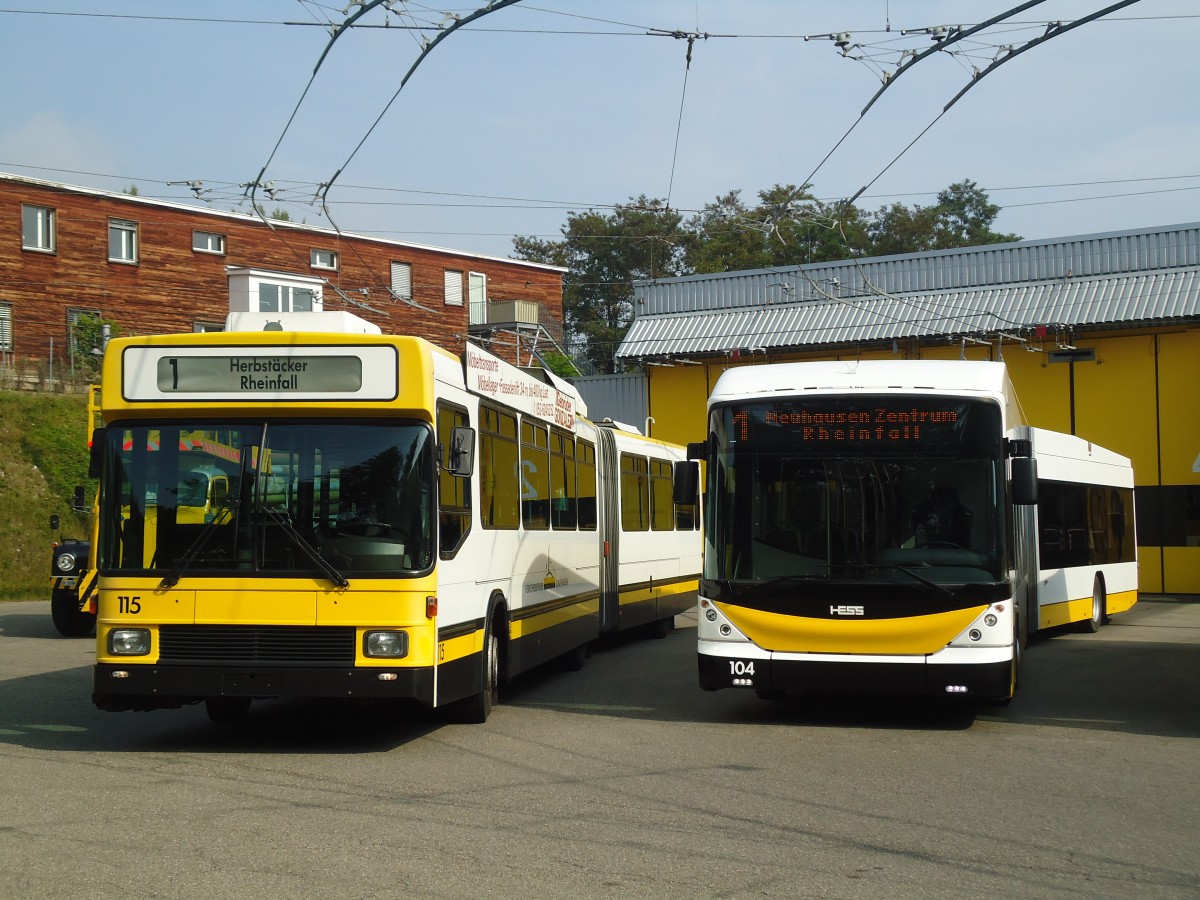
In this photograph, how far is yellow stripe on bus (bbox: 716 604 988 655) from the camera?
1077cm

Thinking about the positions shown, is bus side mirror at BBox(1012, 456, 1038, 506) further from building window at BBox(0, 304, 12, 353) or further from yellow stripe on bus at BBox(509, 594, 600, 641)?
building window at BBox(0, 304, 12, 353)

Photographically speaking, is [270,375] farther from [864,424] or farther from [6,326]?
[6,326]

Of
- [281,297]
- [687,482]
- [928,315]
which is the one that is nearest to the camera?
[687,482]

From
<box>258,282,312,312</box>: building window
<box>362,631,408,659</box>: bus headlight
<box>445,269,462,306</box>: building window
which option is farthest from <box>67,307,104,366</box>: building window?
<box>362,631,408,659</box>: bus headlight

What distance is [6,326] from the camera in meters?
40.2

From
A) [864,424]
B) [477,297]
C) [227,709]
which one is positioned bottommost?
[227,709]

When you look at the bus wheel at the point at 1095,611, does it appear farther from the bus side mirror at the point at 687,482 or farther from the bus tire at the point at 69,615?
the bus tire at the point at 69,615

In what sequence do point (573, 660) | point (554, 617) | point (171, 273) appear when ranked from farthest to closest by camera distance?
1. point (171, 273)
2. point (573, 660)
3. point (554, 617)

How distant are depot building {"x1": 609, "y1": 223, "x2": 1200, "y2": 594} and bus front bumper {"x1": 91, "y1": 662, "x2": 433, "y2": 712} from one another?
24684 mm

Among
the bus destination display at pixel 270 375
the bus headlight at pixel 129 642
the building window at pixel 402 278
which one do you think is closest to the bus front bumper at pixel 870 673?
the bus destination display at pixel 270 375

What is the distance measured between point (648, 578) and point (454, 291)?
114 feet

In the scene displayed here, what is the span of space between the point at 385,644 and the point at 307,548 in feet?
2.68

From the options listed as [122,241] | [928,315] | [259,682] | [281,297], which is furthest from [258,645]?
[281,297]

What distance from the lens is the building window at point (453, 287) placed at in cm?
5291
